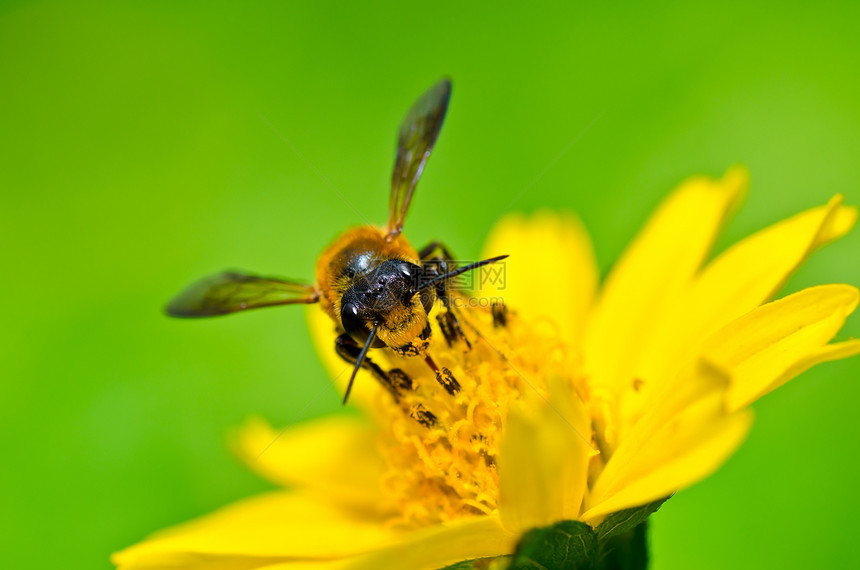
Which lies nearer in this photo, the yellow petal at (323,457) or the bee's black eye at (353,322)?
the bee's black eye at (353,322)

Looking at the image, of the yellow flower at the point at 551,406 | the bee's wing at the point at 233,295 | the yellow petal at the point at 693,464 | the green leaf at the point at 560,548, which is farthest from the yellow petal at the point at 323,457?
the yellow petal at the point at 693,464

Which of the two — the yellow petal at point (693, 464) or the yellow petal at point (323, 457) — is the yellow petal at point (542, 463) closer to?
the yellow petal at point (693, 464)

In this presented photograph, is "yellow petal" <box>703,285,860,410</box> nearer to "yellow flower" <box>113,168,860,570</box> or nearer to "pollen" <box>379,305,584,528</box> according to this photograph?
"yellow flower" <box>113,168,860,570</box>

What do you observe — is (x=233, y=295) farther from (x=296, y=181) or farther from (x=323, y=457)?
(x=296, y=181)

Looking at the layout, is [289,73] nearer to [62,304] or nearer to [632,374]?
[62,304]

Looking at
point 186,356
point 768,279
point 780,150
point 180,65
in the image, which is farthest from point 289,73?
point 768,279

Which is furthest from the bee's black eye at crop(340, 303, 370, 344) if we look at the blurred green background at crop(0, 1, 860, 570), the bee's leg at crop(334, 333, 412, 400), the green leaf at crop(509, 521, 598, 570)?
the blurred green background at crop(0, 1, 860, 570)
